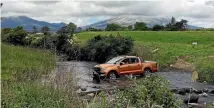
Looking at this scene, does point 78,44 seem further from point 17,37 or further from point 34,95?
point 34,95

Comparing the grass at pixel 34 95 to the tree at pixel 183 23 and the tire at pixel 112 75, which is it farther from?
the tree at pixel 183 23

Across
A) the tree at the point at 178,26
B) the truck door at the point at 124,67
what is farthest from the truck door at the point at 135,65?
the tree at the point at 178,26

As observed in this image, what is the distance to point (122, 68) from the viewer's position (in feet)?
96.6

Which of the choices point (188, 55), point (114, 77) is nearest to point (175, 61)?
point (188, 55)

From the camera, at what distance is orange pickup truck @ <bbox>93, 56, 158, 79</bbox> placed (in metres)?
28.7

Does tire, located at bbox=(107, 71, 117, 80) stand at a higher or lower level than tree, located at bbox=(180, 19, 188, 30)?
lower

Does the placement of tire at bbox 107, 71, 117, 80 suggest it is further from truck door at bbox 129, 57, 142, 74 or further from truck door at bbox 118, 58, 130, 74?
truck door at bbox 129, 57, 142, 74

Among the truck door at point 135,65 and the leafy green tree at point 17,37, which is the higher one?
the leafy green tree at point 17,37

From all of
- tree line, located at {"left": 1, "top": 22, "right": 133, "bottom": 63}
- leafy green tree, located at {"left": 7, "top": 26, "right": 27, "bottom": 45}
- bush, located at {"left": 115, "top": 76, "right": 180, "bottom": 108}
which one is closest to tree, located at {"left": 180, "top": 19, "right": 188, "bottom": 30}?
tree line, located at {"left": 1, "top": 22, "right": 133, "bottom": 63}

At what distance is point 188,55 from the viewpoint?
4316 centimetres

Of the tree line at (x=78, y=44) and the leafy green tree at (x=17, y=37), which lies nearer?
the tree line at (x=78, y=44)

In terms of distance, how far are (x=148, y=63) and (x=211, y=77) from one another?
188 inches

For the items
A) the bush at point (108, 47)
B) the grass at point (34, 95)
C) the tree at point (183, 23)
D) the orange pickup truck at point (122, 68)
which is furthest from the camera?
the tree at point (183, 23)

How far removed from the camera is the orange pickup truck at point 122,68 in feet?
94.1
